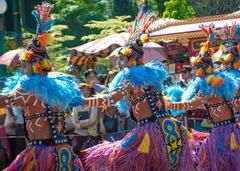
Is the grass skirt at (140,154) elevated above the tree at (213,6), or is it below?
below

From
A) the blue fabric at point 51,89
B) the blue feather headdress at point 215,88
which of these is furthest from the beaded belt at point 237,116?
the blue fabric at point 51,89

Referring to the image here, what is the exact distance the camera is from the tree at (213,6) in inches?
1078

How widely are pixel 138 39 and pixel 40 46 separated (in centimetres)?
140

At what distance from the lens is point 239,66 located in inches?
291

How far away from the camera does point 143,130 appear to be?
6.02 metres

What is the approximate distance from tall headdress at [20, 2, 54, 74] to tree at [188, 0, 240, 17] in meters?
22.6

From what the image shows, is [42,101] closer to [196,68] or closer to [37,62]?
[37,62]

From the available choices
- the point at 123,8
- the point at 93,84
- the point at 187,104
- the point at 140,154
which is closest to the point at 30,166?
the point at 140,154

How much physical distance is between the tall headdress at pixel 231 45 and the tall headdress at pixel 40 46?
299 cm

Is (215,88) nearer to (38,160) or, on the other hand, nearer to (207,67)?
(207,67)

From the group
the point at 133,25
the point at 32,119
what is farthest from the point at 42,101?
the point at 133,25

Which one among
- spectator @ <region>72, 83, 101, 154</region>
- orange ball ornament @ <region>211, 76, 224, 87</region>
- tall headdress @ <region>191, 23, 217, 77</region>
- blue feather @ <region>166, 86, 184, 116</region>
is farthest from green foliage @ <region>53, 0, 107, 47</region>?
orange ball ornament @ <region>211, 76, 224, 87</region>

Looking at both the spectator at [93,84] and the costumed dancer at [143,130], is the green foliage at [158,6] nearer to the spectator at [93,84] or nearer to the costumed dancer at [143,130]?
the spectator at [93,84]

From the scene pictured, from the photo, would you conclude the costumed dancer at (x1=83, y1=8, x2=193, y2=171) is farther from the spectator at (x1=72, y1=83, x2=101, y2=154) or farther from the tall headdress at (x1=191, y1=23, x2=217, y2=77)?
the spectator at (x1=72, y1=83, x2=101, y2=154)
